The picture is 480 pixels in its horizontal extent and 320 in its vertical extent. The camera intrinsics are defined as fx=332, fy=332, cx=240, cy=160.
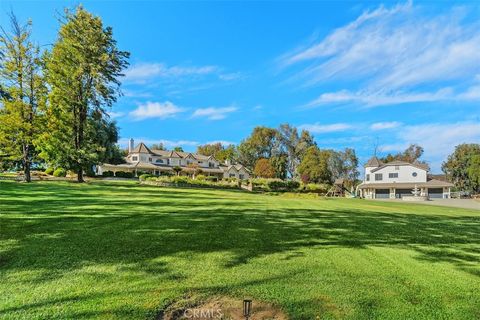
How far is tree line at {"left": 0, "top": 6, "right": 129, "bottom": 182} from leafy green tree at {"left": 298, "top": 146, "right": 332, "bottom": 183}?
4698 centimetres

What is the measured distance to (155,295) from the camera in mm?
3711

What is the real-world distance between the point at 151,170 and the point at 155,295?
60.7 meters

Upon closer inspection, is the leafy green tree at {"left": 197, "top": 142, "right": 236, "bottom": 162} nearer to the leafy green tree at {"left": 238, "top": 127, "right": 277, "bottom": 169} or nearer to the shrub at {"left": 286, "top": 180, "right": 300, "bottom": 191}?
the leafy green tree at {"left": 238, "top": 127, "right": 277, "bottom": 169}

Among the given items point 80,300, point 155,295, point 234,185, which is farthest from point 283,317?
point 234,185

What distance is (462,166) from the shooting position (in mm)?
75500

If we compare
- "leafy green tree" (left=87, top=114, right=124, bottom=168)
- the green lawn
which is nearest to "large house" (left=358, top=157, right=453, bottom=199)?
"leafy green tree" (left=87, top=114, right=124, bottom=168)

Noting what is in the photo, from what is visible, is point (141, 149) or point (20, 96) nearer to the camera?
point (20, 96)

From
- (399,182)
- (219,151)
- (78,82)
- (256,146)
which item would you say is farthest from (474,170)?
(78,82)

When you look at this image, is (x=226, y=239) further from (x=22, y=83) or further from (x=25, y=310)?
(x=22, y=83)

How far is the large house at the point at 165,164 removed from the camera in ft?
199

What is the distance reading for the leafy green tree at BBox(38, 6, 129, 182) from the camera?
2452cm

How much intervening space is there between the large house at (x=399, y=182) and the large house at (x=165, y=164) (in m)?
27.2

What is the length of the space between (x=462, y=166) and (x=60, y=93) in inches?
3224

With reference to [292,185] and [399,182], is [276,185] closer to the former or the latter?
[292,185]
